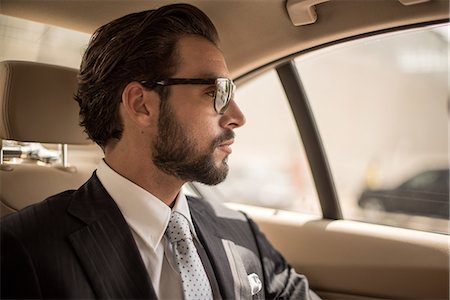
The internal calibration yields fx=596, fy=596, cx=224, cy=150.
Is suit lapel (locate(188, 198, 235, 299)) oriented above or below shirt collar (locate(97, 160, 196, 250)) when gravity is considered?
below

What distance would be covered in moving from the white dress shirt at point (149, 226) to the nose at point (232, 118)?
326mm

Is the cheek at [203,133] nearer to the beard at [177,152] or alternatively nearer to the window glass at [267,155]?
the beard at [177,152]

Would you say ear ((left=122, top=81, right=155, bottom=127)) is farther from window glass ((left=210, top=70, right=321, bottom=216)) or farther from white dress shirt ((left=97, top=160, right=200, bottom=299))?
window glass ((left=210, top=70, right=321, bottom=216))

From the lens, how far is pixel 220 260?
6.18 feet

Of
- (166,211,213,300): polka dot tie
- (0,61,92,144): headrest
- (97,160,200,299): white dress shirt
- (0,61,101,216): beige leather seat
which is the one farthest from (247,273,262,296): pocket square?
(0,61,92,144): headrest

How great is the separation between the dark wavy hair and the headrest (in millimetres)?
57

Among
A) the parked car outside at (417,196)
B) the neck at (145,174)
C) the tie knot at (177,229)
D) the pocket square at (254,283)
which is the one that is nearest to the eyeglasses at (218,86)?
the neck at (145,174)

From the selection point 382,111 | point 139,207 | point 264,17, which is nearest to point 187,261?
point 139,207

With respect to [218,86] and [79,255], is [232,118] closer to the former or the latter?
[218,86]

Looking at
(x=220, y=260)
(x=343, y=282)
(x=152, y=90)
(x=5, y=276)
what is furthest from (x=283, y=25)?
(x=5, y=276)

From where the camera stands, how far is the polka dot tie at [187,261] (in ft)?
5.56

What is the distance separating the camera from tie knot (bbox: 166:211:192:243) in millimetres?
1769

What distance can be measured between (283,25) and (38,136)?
942mm

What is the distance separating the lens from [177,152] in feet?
5.99
